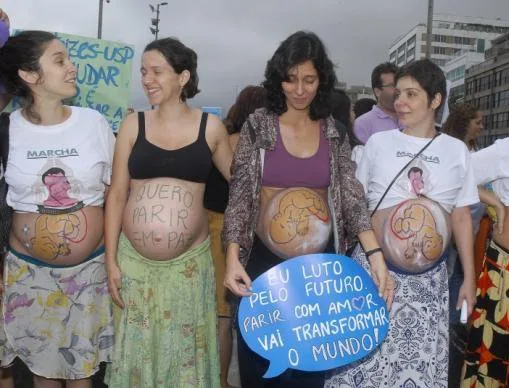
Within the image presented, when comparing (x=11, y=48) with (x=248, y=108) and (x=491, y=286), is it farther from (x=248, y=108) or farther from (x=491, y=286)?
(x=491, y=286)

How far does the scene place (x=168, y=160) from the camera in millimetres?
2506

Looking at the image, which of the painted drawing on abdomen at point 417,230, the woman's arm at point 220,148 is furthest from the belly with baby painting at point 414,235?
the woman's arm at point 220,148

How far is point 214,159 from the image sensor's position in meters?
2.66

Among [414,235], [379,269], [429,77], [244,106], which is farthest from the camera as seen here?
[244,106]

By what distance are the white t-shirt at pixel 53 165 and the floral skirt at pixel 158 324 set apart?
35 cm

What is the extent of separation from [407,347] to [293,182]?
0.96 meters

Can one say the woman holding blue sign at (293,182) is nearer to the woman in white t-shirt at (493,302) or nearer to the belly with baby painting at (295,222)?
the belly with baby painting at (295,222)

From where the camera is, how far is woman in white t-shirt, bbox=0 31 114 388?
254 centimetres

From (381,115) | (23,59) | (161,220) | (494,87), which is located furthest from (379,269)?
(494,87)

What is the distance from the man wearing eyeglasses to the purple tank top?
6.52 ft

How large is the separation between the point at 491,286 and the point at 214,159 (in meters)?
1.62

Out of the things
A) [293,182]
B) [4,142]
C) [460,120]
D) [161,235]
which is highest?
[460,120]

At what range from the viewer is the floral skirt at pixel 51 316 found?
261 centimetres

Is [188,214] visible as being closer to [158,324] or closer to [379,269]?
[158,324]
